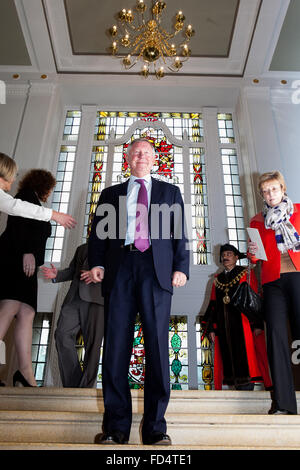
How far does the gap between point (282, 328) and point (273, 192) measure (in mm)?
1009

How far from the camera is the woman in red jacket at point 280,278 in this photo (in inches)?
93.5

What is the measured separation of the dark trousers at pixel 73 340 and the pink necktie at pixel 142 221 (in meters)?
1.60

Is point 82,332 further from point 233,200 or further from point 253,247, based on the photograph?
point 233,200

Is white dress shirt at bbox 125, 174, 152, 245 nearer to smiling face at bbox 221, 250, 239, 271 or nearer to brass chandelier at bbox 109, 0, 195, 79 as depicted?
smiling face at bbox 221, 250, 239, 271

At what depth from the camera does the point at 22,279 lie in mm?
3125

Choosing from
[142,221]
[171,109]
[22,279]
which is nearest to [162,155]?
[171,109]

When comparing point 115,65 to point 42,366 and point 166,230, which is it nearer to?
point 42,366

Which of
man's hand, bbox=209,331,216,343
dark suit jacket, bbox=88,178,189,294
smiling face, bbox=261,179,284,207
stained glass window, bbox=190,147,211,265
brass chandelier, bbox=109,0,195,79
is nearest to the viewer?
dark suit jacket, bbox=88,178,189,294

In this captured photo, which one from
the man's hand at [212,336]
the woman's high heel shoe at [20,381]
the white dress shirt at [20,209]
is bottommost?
the woman's high heel shoe at [20,381]

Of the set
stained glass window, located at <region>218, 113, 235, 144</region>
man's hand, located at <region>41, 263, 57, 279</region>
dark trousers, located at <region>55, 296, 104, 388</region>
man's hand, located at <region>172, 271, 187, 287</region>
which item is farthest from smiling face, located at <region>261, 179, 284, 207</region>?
stained glass window, located at <region>218, 113, 235, 144</region>

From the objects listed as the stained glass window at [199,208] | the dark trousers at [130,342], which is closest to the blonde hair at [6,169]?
the dark trousers at [130,342]

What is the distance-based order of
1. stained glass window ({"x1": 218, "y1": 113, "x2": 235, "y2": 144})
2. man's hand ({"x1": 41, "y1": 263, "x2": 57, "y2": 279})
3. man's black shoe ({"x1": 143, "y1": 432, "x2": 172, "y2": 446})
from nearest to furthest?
man's black shoe ({"x1": 143, "y1": 432, "x2": 172, "y2": 446}) < man's hand ({"x1": 41, "y1": 263, "x2": 57, "y2": 279}) < stained glass window ({"x1": 218, "y1": 113, "x2": 235, "y2": 144})

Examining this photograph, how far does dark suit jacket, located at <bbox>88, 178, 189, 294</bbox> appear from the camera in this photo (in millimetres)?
2008

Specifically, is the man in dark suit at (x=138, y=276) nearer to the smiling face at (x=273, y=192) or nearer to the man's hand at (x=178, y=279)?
the man's hand at (x=178, y=279)
